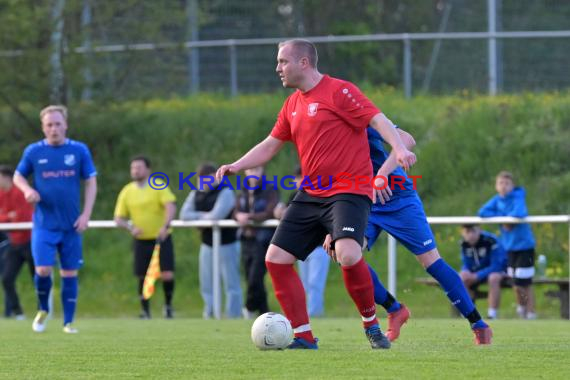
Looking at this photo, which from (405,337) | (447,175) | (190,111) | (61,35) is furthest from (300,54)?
(190,111)

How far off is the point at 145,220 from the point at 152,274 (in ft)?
2.49

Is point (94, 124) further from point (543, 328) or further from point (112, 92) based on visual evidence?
point (543, 328)

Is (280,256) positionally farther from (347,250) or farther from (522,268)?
(522,268)

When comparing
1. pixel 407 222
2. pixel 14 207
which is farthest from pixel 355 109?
pixel 14 207

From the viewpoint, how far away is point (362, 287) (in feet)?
27.9

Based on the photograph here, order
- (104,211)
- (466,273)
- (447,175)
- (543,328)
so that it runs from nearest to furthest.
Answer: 1. (543,328)
2. (466,273)
3. (447,175)
4. (104,211)

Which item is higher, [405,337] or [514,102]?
[514,102]

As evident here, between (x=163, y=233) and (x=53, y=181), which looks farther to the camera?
(x=163, y=233)

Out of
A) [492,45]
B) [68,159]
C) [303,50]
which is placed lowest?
[68,159]

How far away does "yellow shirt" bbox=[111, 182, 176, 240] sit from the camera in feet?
55.6

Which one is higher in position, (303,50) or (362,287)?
Result: (303,50)

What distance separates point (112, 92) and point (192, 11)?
2.13 m

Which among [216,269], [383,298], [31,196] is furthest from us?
[216,269]

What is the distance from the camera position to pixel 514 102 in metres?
21.7
